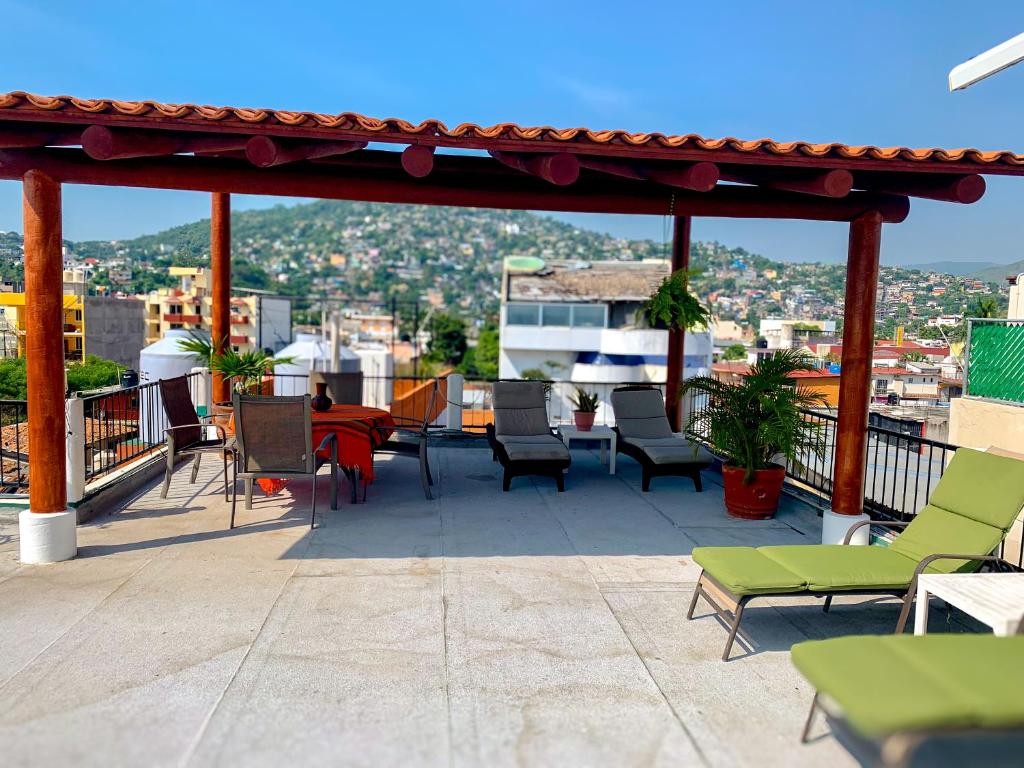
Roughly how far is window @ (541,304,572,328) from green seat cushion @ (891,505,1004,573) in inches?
1796

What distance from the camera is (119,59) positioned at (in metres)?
82.8

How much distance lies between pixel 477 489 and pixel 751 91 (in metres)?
71.9

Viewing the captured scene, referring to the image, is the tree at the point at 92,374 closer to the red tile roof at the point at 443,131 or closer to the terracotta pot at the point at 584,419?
the red tile roof at the point at 443,131

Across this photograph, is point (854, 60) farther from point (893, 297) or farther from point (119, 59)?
point (119, 59)

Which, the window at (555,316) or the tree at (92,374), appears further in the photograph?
the window at (555,316)

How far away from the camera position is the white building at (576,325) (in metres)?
46.5

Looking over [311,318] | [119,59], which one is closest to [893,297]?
[311,318]

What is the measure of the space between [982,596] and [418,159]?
381cm

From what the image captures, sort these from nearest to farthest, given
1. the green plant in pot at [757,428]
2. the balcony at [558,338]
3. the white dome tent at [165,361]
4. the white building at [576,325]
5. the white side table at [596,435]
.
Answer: the green plant in pot at [757,428] → the white side table at [596,435] → the white dome tent at [165,361] → the white building at [576,325] → the balcony at [558,338]

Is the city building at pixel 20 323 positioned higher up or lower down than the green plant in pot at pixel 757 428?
higher up

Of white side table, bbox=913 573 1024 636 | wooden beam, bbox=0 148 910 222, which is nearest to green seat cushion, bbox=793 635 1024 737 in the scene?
white side table, bbox=913 573 1024 636

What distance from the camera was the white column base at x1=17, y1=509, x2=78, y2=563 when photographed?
490 centimetres

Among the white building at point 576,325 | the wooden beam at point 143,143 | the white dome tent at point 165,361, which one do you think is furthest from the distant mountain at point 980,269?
the white building at point 576,325

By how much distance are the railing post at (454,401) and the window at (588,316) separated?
39.9 m
